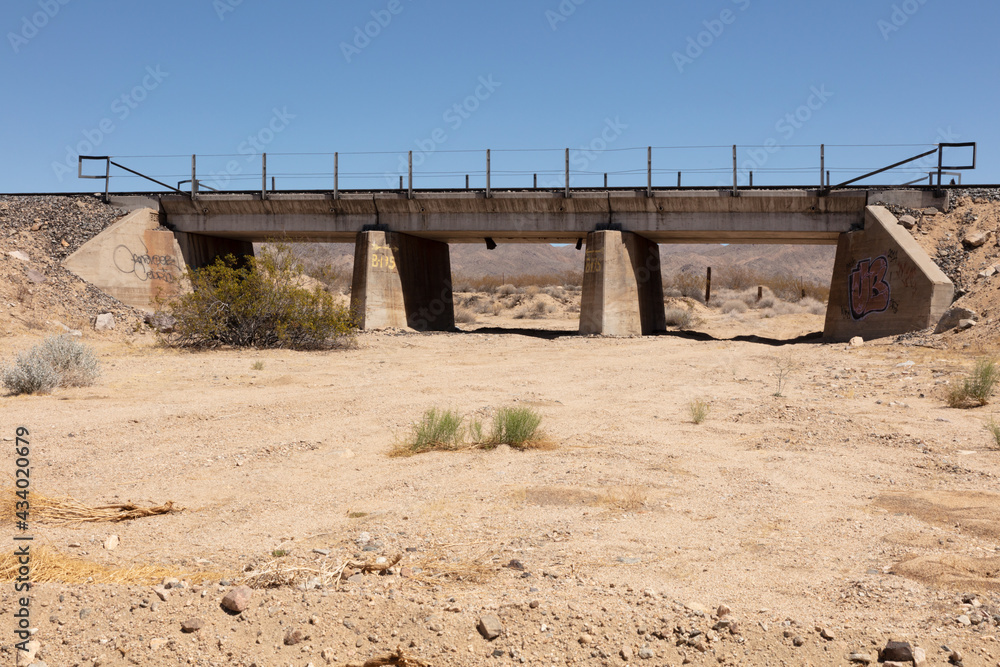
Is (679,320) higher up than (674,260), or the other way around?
(674,260)

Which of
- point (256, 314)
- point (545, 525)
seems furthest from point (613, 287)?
point (545, 525)

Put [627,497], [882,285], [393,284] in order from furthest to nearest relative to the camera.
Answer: [393,284] < [882,285] < [627,497]

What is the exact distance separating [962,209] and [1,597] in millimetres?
24998

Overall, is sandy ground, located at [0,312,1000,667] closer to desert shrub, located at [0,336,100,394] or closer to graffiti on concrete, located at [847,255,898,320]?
desert shrub, located at [0,336,100,394]

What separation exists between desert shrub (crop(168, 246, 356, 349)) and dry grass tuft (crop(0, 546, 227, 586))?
14.3m

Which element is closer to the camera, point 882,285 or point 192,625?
point 192,625

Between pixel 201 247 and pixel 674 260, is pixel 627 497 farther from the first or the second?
pixel 674 260

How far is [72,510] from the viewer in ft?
16.8

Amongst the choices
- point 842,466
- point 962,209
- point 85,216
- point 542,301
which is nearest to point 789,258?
point 542,301

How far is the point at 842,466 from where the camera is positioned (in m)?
6.66

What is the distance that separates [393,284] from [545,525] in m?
20.9

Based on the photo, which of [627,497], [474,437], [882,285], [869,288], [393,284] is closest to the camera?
[627,497]

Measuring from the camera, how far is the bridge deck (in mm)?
23031

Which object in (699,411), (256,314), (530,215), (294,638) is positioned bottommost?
(294,638)
